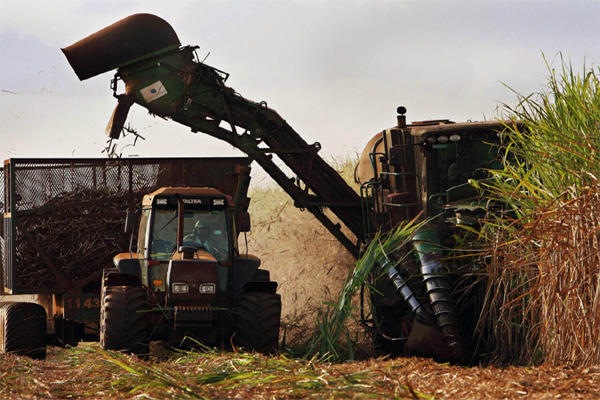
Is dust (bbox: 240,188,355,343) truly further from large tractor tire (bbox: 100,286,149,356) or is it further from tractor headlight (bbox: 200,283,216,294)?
large tractor tire (bbox: 100,286,149,356)

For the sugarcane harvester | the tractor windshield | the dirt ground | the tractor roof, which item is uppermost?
the sugarcane harvester

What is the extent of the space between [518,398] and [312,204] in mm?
7668

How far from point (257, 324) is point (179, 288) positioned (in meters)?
0.93

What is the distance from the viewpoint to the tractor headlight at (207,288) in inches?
297

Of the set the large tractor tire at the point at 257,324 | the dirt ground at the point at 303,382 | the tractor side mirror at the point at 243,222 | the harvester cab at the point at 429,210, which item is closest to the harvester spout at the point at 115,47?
the tractor side mirror at the point at 243,222

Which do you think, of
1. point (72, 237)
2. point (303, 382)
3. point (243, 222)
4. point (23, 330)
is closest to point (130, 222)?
point (243, 222)

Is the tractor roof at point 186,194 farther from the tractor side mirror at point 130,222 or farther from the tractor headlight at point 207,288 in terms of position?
the tractor headlight at point 207,288

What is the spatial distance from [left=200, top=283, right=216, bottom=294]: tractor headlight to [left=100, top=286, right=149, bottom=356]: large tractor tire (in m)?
0.62

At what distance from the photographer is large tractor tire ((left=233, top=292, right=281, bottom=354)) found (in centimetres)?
753

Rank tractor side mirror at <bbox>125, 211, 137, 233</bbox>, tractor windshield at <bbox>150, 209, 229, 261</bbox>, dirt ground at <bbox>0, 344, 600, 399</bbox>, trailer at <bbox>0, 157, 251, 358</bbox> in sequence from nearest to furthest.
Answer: dirt ground at <bbox>0, 344, 600, 399</bbox>, tractor windshield at <bbox>150, 209, 229, 261</bbox>, tractor side mirror at <bbox>125, 211, 137, 233</bbox>, trailer at <bbox>0, 157, 251, 358</bbox>

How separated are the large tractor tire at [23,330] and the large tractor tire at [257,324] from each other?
9.08ft

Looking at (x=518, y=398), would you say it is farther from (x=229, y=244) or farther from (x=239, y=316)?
(x=229, y=244)

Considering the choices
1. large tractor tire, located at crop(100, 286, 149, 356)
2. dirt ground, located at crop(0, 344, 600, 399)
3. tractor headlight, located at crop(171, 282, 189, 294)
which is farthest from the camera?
tractor headlight, located at crop(171, 282, 189, 294)

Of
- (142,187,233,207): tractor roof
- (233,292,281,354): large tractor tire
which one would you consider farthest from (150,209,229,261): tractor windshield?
(233,292,281,354): large tractor tire
